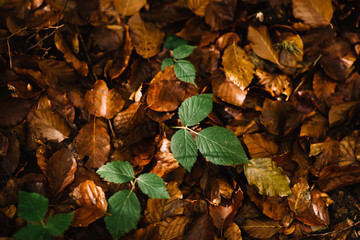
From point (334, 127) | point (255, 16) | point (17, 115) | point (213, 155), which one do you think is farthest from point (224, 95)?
point (17, 115)

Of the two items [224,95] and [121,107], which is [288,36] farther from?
[121,107]

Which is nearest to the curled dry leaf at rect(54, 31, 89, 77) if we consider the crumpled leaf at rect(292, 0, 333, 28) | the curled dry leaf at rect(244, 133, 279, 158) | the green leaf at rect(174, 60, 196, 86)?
the green leaf at rect(174, 60, 196, 86)

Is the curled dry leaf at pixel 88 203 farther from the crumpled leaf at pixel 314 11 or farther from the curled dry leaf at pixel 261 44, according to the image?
the crumpled leaf at pixel 314 11

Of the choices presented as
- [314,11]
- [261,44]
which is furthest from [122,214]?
[314,11]

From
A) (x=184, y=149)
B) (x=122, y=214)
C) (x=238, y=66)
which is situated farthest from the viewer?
(x=238, y=66)

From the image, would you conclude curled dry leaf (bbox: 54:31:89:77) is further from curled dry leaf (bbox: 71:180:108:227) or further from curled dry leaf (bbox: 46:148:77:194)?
curled dry leaf (bbox: 71:180:108:227)

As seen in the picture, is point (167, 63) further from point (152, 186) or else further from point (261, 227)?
point (261, 227)
